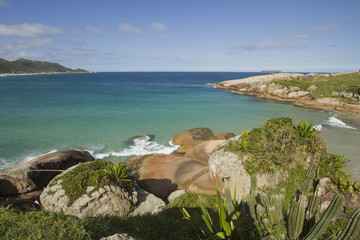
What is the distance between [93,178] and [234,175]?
22.8 feet

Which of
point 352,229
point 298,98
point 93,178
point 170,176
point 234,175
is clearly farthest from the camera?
point 298,98

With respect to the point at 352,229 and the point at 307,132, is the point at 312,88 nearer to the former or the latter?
the point at 307,132

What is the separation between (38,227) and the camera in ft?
16.9

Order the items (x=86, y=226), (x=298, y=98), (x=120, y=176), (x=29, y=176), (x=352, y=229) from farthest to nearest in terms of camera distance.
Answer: (x=298, y=98) < (x=29, y=176) < (x=120, y=176) < (x=86, y=226) < (x=352, y=229)

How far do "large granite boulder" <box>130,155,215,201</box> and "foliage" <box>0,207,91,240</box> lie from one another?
751 cm

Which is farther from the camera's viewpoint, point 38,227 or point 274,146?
point 274,146

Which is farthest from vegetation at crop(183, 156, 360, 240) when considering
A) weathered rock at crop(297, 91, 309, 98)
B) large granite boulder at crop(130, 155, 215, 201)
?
weathered rock at crop(297, 91, 309, 98)

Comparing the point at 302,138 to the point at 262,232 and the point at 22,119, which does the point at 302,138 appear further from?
the point at 22,119

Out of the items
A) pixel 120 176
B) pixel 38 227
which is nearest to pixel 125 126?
pixel 120 176

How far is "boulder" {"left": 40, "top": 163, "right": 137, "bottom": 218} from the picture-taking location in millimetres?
8250

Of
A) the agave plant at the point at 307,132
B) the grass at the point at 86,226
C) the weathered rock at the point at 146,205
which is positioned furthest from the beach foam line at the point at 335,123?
the weathered rock at the point at 146,205

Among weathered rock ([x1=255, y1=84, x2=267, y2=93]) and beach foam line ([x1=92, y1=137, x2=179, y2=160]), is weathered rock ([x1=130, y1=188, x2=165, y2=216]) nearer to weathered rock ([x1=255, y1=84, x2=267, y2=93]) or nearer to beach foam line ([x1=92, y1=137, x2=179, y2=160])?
beach foam line ([x1=92, y1=137, x2=179, y2=160])

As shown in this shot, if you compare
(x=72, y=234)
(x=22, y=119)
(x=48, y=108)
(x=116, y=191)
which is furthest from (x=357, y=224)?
(x=48, y=108)

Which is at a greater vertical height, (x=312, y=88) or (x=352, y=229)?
(x=312, y=88)
